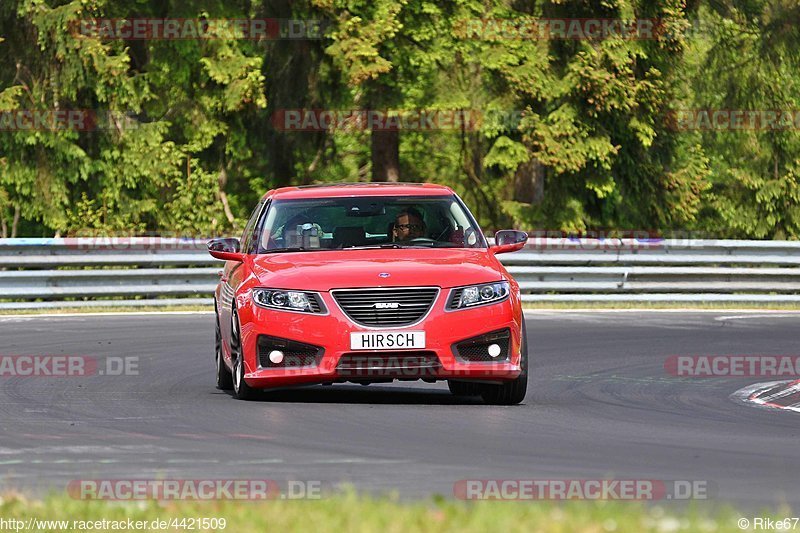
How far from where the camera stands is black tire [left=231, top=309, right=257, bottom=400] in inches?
506

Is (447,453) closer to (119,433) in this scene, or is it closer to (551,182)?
(119,433)

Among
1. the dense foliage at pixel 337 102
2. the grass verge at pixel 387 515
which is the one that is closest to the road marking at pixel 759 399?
the grass verge at pixel 387 515

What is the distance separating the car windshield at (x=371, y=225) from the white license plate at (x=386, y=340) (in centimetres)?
125

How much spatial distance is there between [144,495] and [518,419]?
419 cm

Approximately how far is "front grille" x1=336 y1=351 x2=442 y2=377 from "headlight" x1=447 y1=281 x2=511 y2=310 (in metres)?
0.40

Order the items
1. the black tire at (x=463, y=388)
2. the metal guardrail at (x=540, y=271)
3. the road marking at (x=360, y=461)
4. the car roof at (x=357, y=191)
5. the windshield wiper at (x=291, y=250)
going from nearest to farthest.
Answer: the road marking at (x=360, y=461)
the windshield wiper at (x=291, y=250)
the black tire at (x=463, y=388)
the car roof at (x=357, y=191)
the metal guardrail at (x=540, y=271)

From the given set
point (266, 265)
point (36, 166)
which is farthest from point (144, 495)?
point (36, 166)

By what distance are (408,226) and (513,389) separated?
1.58 m

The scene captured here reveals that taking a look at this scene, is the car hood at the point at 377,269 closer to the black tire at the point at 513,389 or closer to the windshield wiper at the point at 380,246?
the windshield wiper at the point at 380,246

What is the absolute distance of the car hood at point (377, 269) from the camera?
1227 centimetres

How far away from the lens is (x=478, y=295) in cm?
1236

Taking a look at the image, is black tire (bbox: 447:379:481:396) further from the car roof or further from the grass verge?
the grass verge

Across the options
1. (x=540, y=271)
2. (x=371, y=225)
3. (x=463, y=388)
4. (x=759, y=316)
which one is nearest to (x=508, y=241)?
(x=371, y=225)

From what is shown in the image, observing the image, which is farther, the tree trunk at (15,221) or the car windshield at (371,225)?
the tree trunk at (15,221)
